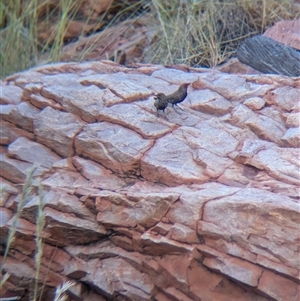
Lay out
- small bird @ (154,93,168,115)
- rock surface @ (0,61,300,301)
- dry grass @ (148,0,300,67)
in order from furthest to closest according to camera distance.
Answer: dry grass @ (148,0,300,67) → small bird @ (154,93,168,115) → rock surface @ (0,61,300,301)

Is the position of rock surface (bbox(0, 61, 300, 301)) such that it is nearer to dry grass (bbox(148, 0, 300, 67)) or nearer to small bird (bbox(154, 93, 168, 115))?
small bird (bbox(154, 93, 168, 115))

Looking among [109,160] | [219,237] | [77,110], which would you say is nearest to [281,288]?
[219,237]

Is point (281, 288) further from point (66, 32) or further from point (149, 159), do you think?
point (66, 32)

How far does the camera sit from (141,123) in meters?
3.13

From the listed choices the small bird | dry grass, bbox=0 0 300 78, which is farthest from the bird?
dry grass, bbox=0 0 300 78

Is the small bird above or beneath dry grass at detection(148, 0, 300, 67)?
above

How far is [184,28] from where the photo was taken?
459 centimetres

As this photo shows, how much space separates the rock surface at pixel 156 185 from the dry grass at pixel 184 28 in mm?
729

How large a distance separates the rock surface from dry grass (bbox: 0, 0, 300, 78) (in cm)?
73

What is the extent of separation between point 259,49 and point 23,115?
1.37 m

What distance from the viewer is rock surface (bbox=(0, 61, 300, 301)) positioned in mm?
2488

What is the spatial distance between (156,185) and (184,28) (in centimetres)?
203

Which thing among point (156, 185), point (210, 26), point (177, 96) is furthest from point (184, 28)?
point (156, 185)

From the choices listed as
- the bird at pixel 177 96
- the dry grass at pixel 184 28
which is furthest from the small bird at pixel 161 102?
the dry grass at pixel 184 28
